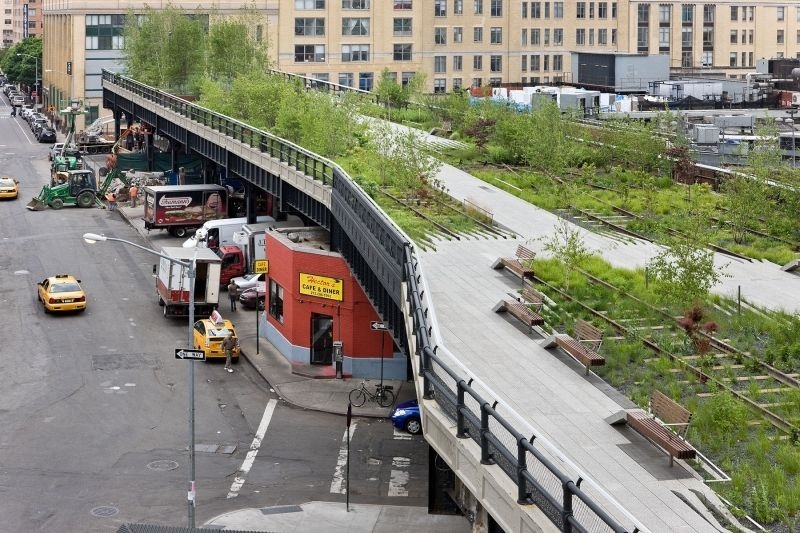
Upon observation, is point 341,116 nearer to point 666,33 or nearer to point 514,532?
point 514,532

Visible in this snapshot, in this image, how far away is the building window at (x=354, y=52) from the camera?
122250mm

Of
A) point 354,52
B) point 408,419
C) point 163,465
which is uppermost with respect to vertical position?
point 354,52

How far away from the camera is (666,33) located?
13500cm

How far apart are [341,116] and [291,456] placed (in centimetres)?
2708

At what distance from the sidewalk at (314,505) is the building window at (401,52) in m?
69.6

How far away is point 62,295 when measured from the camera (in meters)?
55.4

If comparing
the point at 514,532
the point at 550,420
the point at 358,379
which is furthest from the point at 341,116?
the point at 514,532

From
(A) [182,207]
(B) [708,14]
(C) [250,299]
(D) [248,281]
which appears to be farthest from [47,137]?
(C) [250,299]

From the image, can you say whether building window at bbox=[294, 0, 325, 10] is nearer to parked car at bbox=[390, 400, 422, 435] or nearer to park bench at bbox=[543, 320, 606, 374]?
parked car at bbox=[390, 400, 422, 435]

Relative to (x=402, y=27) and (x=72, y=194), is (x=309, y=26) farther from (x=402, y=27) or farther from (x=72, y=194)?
(x=72, y=194)

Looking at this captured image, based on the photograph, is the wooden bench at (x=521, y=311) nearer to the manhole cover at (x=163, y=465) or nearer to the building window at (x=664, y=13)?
the manhole cover at (x=163, y=465)

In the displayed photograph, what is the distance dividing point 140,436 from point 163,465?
292cm

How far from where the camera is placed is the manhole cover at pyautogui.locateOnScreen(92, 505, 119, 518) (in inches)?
1310

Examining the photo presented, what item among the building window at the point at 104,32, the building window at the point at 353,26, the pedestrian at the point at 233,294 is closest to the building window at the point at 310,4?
the building window at the point at 353,26
